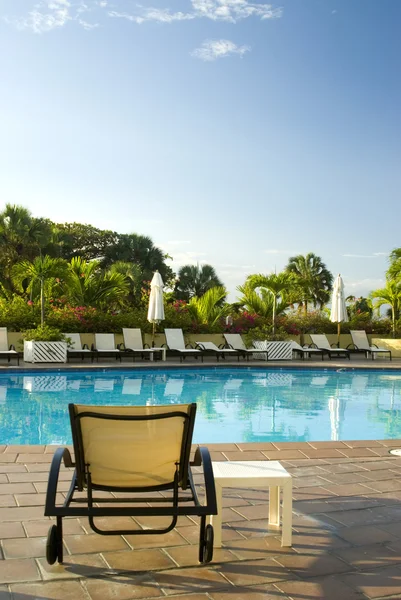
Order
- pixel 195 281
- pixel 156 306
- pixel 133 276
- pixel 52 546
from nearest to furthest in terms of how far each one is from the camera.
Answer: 1. pixel 52 546
2. pixel 156 306
3. pixel 133 276
4. pixel 195 281

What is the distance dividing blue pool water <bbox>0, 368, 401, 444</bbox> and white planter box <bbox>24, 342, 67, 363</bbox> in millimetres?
1226

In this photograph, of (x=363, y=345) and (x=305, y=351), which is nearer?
(x=305, y=351)

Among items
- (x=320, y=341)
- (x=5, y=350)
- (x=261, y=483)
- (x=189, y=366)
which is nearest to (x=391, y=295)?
(x=320, y=341)

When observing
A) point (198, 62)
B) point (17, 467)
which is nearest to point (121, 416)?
point (17, 467)

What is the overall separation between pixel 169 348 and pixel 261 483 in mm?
13532

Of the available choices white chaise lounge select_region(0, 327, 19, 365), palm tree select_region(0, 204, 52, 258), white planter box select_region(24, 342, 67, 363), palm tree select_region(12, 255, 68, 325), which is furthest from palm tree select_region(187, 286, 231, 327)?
palm tree select_region(0, 204, 52, 258)

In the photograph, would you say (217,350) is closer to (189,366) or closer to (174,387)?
(189,366)

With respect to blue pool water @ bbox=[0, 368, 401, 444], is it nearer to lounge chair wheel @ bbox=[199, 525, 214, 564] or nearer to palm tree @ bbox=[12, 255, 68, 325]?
palm tree @ bbox=[12, 255, 68, 325]

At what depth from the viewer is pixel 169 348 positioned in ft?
54.6

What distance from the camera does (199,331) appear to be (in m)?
18.7

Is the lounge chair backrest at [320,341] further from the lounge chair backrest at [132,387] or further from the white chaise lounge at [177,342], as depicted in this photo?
the lounge chair backrest at [132,387]

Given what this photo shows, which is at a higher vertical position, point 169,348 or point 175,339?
point 175,339

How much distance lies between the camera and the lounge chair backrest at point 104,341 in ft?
52.5

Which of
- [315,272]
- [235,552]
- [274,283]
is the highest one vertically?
[315,272]
